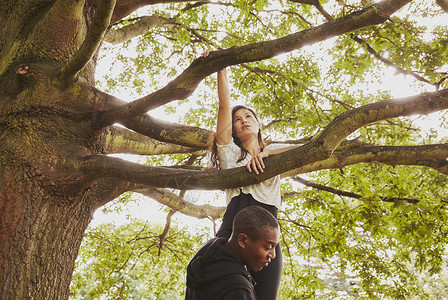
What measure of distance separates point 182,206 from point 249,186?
11.5ft

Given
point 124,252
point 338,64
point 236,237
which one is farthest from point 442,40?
point 124,252

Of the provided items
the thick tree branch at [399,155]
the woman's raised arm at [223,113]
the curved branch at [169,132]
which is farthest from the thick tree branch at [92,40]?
the thick tree branch at [399,155]

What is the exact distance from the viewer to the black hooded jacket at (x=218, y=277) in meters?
1.59

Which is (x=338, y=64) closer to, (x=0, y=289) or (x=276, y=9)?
(x=276, y=9)

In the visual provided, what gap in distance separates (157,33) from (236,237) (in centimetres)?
638

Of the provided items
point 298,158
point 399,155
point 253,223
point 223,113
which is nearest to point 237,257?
point 253,223

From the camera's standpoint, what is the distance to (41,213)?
2367 millimetres

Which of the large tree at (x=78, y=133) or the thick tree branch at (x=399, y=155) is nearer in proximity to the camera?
the large tree at (x=78, y=133)

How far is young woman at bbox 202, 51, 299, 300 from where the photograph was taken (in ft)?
7.36

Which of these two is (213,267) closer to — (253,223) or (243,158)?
(253,223)

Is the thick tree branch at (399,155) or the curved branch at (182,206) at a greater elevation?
the curved branch at (182,206)

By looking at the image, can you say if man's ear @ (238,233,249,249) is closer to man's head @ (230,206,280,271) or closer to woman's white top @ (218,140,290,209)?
man's head @ (230,206,280,271)

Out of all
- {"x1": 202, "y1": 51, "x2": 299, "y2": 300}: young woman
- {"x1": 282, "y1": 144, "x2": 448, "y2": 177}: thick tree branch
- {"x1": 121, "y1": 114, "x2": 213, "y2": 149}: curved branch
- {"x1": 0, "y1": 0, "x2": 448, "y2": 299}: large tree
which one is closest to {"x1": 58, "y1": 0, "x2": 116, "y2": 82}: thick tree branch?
{"x1": 0, "y1": 0, "x2": 448, "y2": 299}: large tree

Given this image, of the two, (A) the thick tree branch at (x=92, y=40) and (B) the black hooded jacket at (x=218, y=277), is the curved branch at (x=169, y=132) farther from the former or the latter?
(B) the black hooded jacket at (x=218, y=277)
